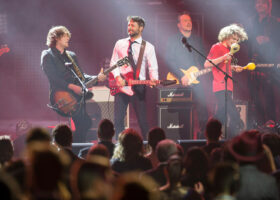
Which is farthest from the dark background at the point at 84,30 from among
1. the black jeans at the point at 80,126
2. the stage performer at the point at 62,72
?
the stage performer at the point at 62,72

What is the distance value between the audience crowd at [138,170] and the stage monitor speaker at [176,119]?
8.95ft

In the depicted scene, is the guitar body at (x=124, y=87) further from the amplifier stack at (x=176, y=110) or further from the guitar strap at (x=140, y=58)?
the amplifier stack at (x=176, y=110)

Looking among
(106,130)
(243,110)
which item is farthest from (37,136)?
(243,110)

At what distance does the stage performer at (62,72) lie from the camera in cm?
651

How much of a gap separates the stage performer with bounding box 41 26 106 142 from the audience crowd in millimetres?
2312

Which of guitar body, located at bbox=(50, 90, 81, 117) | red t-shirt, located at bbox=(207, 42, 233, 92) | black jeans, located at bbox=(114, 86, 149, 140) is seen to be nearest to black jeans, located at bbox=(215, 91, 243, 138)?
red t-shirt, located at bbox=(207, 42, 233, 92)

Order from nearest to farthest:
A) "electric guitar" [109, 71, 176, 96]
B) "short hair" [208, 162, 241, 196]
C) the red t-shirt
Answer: "short hair" [208, 162, 241, 196]
"electric guitar" [109, 71, 176, 96]
the red t-shirt

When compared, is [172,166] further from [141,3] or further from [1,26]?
[1,26]

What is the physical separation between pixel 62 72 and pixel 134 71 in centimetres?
120

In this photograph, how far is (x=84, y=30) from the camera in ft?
31.3

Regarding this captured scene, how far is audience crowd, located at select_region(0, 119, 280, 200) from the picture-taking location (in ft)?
5.83

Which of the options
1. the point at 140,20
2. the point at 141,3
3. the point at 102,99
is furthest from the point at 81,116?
the point at 141,3

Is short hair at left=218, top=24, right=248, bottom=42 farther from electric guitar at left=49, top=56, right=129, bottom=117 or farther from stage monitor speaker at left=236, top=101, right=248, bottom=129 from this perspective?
electric guitar at left=49, top=56, right=129, bottom=117

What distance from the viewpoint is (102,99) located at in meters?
7.34
